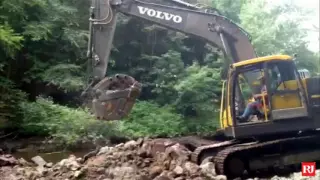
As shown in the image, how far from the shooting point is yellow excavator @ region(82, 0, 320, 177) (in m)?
6.11

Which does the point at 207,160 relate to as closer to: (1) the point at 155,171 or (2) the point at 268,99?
(1) the point at 155,171

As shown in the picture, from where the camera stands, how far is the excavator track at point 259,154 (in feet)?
20.0

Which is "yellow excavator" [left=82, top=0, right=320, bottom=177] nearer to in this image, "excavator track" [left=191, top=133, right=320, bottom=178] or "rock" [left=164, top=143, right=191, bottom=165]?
"excavator track" [left=191, top=133, right=320, bottom=178]

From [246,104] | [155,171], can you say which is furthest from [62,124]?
[246,104]

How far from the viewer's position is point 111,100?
643cm

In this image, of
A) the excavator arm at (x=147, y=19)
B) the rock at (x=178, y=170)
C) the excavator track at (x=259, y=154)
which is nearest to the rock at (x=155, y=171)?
the rock at (x=178, y=170)

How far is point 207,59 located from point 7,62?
25.3ft

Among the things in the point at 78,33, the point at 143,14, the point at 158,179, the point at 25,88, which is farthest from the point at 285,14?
the point at 158,179

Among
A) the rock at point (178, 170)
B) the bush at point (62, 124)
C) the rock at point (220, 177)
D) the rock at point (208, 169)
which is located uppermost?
the bush at point (62, 124)

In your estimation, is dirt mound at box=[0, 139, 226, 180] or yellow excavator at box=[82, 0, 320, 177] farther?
yellow excavator at box=[82, 0, 320, 177]

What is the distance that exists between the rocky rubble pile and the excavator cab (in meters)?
0.79

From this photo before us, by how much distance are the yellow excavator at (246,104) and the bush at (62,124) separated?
413 cm

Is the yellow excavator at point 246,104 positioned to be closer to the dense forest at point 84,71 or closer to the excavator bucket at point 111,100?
the excavator bucket at point 111,100

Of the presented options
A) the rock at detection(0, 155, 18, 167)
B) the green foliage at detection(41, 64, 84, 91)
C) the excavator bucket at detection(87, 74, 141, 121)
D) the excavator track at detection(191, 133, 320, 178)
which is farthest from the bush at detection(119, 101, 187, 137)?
the excavator track at detection(191, 133, 320, 178)
